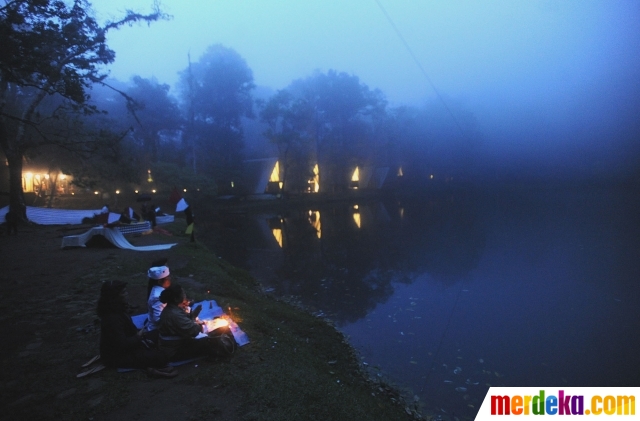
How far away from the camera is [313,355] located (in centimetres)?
675

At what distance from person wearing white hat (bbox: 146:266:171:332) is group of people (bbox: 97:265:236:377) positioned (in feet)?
0.14

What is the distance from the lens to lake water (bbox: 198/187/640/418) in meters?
6.91

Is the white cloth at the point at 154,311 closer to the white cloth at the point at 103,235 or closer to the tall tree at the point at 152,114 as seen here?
the white cloth at the point at 103,235

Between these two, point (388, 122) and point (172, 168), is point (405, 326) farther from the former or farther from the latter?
point (388, 122)

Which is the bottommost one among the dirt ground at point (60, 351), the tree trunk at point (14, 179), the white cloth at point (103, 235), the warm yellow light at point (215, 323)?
the dirt ground at point (60, 351)

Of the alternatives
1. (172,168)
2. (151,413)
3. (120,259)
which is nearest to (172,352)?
(151,413)

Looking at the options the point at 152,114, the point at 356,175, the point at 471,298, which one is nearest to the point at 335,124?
the point at 356,175

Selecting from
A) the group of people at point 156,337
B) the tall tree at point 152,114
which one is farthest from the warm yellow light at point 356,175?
the group of people at point 156,337

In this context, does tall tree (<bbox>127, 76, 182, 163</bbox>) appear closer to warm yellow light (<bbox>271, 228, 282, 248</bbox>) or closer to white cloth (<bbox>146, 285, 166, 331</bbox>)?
warm yellow light (<bbox>271, 228, 282, 248</bbox>)

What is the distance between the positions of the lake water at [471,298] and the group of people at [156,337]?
326 centimetres

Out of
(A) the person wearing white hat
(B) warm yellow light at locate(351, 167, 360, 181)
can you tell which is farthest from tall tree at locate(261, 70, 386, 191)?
(A) the person wearing white hat

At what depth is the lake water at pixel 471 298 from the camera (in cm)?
691

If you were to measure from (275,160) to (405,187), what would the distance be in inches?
1087

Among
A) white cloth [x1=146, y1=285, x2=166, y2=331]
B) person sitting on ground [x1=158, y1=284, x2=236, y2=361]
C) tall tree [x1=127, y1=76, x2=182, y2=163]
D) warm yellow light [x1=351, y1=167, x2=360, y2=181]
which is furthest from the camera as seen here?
warm yellow light [x1=351, y1=167, x2=360, y2=181]
